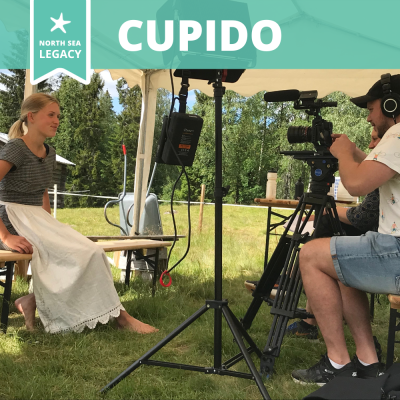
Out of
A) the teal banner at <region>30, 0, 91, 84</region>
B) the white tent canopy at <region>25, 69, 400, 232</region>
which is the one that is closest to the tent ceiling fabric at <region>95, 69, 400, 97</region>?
the white tent canopy at <region>25, 69, 400, 232</region>

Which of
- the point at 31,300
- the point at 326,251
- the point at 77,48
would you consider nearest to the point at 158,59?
the point at 77,48

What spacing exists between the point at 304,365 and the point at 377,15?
9.50 ft

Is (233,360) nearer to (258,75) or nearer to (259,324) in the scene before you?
(259,324)

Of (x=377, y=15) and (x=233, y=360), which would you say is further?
(x=377, y=15)

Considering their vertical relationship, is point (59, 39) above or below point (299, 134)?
above

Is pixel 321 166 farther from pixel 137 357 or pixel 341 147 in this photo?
pixel 137 357

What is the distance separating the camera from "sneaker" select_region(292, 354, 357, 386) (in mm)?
1782

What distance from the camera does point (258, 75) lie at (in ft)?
14.2

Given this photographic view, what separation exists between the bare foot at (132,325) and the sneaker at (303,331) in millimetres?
769

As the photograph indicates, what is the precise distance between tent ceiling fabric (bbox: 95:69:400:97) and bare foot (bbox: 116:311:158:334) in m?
2.32

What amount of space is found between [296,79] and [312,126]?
255cm

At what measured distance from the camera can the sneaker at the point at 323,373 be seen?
1782 millimetres

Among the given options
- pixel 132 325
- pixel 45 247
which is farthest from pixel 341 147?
pixel 45 247

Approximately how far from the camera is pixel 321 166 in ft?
6.31
